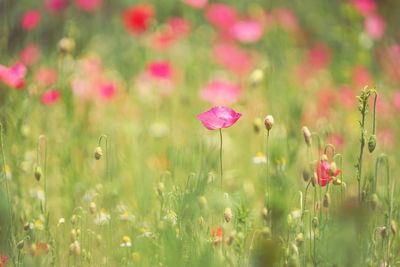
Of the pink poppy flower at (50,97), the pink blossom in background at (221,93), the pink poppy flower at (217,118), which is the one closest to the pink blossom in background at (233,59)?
the pink blossom in background at (221,93)

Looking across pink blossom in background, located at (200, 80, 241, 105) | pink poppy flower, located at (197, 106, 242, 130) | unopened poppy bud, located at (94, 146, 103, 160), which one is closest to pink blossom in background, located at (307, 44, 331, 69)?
pink blossom in background, located at (200, 80, 241, 105)

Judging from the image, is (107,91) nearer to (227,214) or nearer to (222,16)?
(222,16)

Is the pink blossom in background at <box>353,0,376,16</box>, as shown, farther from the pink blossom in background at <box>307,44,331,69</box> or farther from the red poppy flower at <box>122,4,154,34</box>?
the red poppy flower at <box>122,4,154,34</box>

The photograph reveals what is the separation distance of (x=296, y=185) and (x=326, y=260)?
0.55 m

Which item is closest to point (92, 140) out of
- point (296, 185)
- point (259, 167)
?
point (259, 167)

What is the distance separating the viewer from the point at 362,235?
1846 millimetres

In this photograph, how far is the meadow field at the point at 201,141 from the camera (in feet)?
6.22

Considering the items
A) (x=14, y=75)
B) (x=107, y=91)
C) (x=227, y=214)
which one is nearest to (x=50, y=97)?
(x=14, y=75)

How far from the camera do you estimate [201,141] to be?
2607 mm

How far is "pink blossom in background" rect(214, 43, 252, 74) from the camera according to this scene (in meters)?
4.04

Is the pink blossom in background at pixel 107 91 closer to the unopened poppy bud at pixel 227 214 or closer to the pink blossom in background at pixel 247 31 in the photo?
the pink blossom in background at pixel 247 31

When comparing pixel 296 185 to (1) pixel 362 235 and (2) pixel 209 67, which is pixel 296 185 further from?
(2) pixel 209 67

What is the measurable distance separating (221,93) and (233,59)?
32.2 inches

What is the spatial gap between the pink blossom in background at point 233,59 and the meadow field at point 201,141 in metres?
0.01
